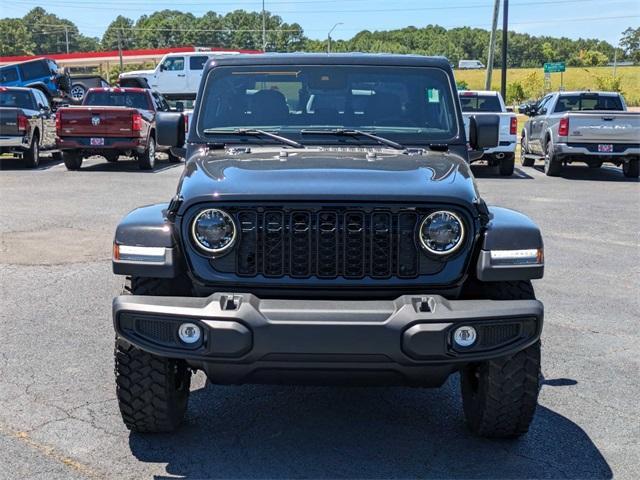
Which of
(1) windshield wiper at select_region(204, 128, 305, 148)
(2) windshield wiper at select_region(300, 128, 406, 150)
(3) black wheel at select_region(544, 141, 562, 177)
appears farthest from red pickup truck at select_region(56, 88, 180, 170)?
(2) windshield wiper at select_region(300, 128, 406, 150)

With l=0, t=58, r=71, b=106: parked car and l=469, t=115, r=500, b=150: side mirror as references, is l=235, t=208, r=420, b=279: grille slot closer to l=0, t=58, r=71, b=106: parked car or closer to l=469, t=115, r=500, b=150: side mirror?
l=469, t=115, r=500, b=150: side mirror

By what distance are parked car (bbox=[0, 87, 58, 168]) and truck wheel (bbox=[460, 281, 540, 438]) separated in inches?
616

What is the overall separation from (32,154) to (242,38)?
10863 centimetres

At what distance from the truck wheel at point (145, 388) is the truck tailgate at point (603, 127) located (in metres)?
14.4

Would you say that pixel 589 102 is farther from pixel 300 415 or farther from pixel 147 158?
pixel 300 415

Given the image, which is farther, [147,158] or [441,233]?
[147,158]

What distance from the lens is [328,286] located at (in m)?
3.96

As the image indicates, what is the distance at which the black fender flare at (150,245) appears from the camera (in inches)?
156

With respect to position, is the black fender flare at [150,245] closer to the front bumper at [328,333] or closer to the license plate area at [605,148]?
the front bumper at [328,333]

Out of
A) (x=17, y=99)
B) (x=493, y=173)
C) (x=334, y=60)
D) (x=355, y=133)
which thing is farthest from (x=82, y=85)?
(x=355, y=133)

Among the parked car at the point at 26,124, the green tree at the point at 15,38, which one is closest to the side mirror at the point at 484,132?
the parked car at the point at 26,124

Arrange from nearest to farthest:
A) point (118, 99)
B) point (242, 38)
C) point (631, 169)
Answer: point (631, 169) < point (118, 99) < point (242, 38)

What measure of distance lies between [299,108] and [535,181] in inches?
512

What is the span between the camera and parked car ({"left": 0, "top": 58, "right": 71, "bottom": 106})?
102 ft
